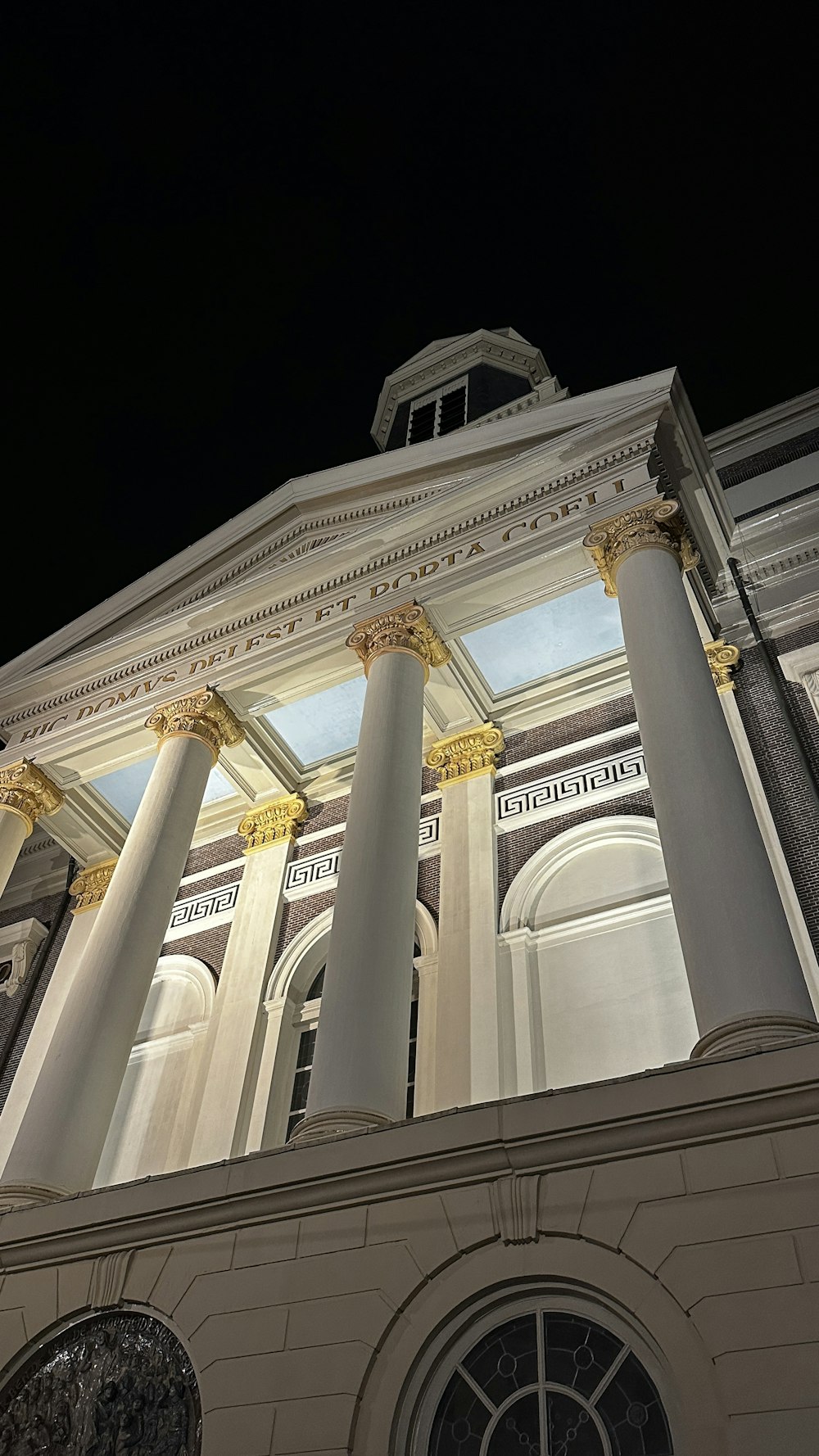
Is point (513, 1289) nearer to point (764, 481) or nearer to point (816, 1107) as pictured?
point (816, 1107)

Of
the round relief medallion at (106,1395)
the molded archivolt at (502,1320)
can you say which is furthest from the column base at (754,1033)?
the round relief medallion at (106,1395)

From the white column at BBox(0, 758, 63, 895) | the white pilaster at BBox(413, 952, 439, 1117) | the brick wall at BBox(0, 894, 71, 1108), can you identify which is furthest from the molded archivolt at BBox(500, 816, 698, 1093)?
the brick wall at BBox(0, 894, 71, 1108)

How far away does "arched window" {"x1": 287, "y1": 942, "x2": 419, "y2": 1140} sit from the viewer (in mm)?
12922

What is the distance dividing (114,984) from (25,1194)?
2.13 m

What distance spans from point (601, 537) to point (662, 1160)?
7.23m

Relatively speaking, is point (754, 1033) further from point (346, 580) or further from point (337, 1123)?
point (346, 580)

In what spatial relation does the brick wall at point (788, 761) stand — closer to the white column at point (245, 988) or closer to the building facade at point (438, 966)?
the building facade at point (438, 966)

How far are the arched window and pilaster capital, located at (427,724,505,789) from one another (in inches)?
98.9

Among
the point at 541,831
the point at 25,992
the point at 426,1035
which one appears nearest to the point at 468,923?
the point at 426,1035

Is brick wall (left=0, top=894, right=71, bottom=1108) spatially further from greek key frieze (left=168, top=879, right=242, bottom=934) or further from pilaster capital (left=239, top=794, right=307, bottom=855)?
pilaster capital (left=239, top=794, right=307, bottom=855)

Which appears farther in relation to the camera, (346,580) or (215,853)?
(215,853)

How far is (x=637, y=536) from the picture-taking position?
38.7 feet

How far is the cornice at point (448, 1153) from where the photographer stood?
6.55 metres

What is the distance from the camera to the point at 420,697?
1232 cm
